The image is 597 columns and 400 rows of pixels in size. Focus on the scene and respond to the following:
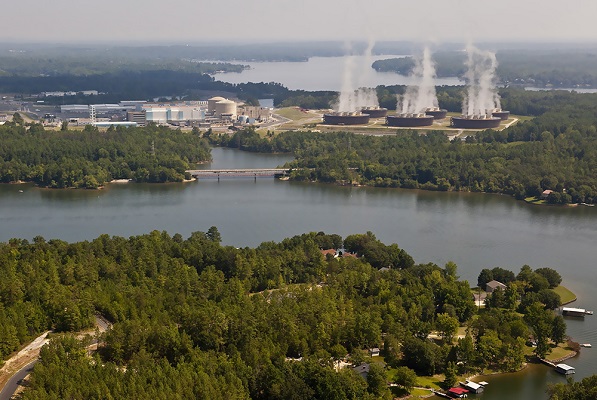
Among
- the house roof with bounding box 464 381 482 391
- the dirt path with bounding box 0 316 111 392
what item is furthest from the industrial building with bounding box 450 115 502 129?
the dirt path with bounding box 0 316 111 392

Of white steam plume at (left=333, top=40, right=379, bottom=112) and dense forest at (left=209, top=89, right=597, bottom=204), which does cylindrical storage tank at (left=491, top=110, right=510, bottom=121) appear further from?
white steam plume at (left=333, top=40, right=379, bottom=112)

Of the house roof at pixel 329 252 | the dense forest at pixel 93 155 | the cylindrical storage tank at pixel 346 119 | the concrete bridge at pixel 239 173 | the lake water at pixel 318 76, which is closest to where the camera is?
the house roof at pixel 329 252

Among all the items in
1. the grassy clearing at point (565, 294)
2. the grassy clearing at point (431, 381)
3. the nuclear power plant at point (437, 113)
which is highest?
the nuclear power plant at point (437, 113)

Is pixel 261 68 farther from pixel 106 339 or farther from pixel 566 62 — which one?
pixel 106 339

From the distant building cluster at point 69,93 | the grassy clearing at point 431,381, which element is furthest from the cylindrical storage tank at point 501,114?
the grassy clearing at point 431,381

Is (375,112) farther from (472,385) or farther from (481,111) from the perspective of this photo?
(472,385)

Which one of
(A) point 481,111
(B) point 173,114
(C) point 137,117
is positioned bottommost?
(C) point 137,117

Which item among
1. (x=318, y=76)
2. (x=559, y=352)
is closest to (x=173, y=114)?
(x=559, y=352)

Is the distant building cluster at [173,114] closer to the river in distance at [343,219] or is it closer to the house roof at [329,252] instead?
the river in distance at [343,219]
